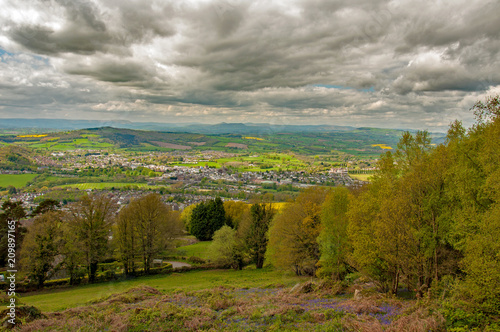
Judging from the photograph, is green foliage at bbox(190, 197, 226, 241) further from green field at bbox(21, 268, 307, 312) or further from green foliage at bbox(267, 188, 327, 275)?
green foliage at bbox(267, 188, 327, 275)

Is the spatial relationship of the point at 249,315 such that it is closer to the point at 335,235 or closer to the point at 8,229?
the point at 335,235

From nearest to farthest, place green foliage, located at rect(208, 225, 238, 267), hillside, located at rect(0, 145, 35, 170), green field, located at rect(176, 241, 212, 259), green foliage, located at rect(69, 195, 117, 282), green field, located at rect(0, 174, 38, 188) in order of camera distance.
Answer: green foliage, located at rect(69, 195, 117, 282) → green foliage, located at rect(208, 225, 238, 267) → green field, located at rect(176, 241, 212, 259) → green field, located at rect(0, 174, 38, 188) → hillside, located at rect(0, 145, 35, 170)

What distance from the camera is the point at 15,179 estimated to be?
107 meters

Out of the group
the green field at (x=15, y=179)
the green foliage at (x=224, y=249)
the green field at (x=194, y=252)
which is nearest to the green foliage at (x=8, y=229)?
the green field at (x=194, y=252)

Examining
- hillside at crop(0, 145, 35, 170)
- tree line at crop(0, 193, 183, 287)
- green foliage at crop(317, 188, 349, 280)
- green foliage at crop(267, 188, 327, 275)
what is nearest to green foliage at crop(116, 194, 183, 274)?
tree line at crop(0, 193, 183, 287)

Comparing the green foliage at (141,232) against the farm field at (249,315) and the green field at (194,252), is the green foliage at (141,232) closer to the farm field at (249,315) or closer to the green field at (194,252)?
the green field at (194,252)

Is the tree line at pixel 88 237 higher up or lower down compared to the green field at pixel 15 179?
higher up

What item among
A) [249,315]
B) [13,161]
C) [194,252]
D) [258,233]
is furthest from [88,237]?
[13,161]

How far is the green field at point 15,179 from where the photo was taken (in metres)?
98.3

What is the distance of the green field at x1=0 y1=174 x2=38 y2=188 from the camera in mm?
98294

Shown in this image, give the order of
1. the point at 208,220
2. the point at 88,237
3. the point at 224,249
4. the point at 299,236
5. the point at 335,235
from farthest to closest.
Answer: the point at 208,220
the point at 224,249
the point at 88,237
the point at 299,236
the point at 335,235

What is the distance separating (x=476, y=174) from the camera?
14219 mm

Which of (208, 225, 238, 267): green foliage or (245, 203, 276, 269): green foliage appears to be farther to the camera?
(245, 203, 276, 269): green foliage

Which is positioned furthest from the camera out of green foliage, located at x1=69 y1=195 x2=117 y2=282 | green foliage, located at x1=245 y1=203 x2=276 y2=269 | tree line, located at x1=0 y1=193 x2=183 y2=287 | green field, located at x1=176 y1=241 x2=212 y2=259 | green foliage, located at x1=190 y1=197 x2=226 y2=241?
green foliage, located at x1=190 y1=197 x2=226 y2=241
